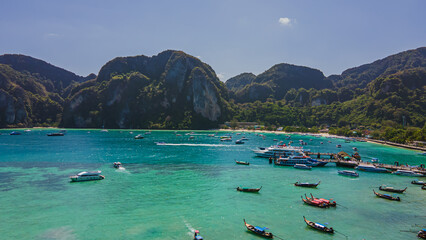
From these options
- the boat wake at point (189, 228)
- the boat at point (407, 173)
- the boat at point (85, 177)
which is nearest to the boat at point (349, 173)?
the boat at point (407, 173)

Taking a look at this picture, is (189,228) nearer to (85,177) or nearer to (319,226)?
(319,226)

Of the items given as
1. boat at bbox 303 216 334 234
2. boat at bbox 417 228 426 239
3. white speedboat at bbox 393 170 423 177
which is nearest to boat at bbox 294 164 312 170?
white speedboat at bbox 393 170 423 177

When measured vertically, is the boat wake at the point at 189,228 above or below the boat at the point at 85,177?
below

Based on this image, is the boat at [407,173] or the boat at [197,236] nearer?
the boat at [197,236]

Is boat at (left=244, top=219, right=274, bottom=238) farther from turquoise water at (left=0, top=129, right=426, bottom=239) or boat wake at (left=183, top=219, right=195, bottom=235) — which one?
boat wake at (left=183, top=219, right=195, bottom=235)

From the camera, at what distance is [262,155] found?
102125mm

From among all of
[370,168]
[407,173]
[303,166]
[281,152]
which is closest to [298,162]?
[303,166]

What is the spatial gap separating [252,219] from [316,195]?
1905 centimetres

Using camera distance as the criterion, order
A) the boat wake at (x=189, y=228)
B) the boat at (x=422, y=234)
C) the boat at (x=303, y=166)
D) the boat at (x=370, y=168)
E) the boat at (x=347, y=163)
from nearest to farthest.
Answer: the boat at (x=422, y=234), the boat wake at (x=189, y=228), the boat at (x=370, y=168), the boat at (x=303, y=166), the boat at (x=347, y=163)

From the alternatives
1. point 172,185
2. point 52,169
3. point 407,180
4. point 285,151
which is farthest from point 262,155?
point 52,169

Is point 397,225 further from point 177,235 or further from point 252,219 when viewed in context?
point 177,235

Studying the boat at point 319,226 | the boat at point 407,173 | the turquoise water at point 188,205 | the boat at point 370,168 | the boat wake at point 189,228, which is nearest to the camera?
the boat wake at point 189,228

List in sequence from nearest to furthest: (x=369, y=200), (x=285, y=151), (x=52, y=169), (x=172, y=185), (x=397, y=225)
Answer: (x=397, y=225)
(x=369, y=200)
(x=172, y=185)
(x=52, y=169)
(x=285, y=151)

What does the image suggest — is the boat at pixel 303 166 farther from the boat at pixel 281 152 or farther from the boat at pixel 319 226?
the boat at pixel 319 226
